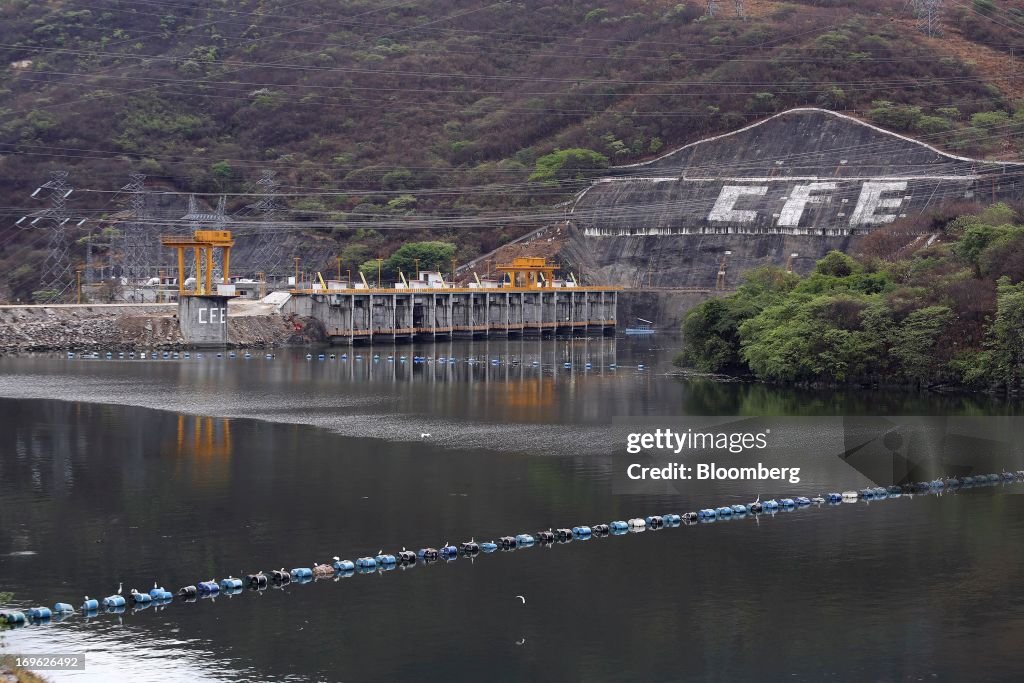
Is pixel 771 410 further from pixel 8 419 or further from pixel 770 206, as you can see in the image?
pixel 770 206

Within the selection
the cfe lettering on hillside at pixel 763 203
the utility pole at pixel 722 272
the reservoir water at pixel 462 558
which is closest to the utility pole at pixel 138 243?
the cfe lettering on hillside at pixel 763 203

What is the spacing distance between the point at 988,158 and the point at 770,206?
21.2 m

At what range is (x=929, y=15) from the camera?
189 m

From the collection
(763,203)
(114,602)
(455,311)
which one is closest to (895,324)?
(114,602)

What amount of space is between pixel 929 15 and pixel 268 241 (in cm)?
8805

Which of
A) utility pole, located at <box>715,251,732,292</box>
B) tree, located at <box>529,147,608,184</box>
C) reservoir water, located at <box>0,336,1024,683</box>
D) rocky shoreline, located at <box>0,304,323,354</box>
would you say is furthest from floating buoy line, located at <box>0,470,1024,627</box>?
tree, located at <box>529,147,608,184</box>

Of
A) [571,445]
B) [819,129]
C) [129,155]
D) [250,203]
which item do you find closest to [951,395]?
[571,445]

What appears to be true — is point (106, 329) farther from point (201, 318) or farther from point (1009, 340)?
point (1009, 340)

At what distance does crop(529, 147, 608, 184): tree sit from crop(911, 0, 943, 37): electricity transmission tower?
48.9 m

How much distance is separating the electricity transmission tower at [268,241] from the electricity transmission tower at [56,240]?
1865 centimetres

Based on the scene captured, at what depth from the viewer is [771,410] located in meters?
75.6

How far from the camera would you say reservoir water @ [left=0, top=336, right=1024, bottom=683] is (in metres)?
35.7

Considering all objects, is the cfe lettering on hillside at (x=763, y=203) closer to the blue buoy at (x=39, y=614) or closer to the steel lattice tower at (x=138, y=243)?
the steel lattice tower at (x=138, y=243)

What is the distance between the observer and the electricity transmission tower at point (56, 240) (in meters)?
141
